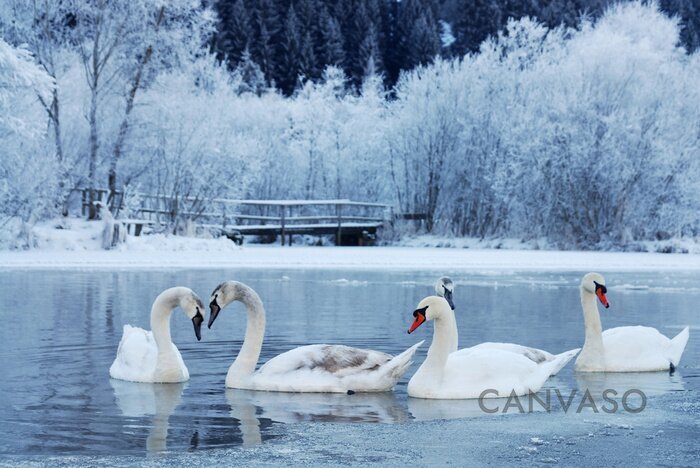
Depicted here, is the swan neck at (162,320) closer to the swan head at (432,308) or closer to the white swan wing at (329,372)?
the white swan wing at (329,372)

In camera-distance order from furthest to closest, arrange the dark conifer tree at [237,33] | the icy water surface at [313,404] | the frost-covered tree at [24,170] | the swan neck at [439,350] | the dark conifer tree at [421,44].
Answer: the dark conifer tree at [421,44]
the dark conifer tree at [237,33]
the frost-covered tree at [24,170]
the swan neck at [439,350]
the icy water surface at [313,404]

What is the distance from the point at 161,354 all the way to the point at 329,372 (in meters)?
1.35

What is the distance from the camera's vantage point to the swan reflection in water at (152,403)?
5.97 metres

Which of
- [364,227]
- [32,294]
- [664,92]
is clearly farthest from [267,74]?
[32,294]

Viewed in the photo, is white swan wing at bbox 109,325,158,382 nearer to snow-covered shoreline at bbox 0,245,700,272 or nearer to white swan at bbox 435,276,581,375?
white swan at bbox 435,276,581,375

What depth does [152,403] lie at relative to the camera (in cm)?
719

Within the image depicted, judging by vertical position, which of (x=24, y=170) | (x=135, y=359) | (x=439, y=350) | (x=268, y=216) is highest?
(x=24, y=170)

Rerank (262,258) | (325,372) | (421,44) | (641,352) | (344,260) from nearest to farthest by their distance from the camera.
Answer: (325,372)
(641,352)
(344,260)
(262,258)
(421,44)

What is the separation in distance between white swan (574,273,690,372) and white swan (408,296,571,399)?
1.29m

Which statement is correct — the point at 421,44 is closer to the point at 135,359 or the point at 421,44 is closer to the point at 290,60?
the point at 290,60

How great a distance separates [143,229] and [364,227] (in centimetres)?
987

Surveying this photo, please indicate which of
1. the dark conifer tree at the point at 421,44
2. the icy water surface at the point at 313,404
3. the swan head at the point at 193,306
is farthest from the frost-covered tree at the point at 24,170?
the dark conifer tree at the point at 421,44

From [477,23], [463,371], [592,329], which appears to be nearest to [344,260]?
[592,329]

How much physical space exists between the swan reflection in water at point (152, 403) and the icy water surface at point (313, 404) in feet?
0.05
